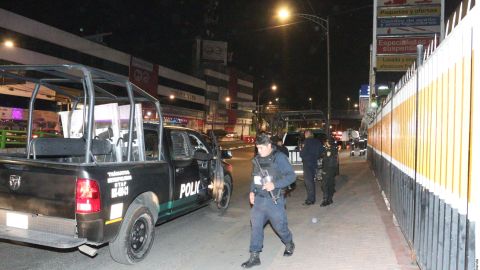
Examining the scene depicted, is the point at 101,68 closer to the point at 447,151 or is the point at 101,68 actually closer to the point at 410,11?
the point at 410,11

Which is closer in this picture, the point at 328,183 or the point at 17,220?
the point at 17,220

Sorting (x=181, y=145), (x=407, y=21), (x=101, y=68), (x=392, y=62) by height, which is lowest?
(x=181, y=145)

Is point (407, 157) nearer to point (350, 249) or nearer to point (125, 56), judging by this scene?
point (350, 249)

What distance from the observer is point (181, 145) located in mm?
8133

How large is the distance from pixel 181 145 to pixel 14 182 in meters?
3.28

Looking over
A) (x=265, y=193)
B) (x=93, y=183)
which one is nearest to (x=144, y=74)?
(x=265, y=193)

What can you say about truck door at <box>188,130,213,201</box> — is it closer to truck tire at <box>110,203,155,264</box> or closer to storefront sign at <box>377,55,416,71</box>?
truck tire at <box>110,203,155,264</box>

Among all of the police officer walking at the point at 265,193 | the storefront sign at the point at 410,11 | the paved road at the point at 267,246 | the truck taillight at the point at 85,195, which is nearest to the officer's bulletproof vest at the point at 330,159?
the paved road at the point at 267,246

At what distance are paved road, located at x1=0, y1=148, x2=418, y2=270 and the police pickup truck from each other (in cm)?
46

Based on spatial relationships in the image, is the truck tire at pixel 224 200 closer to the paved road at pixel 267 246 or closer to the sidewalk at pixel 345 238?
the paved road at pixel 267 246

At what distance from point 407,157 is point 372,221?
98.0 inches

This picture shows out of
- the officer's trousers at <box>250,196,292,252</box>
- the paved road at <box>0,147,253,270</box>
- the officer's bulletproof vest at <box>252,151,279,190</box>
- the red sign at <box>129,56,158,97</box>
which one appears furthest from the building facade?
the officer's trousers at <box>250,196,292,252</box>

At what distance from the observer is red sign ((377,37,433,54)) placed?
61.4 ft

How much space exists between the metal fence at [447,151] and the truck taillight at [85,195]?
3.56 m
